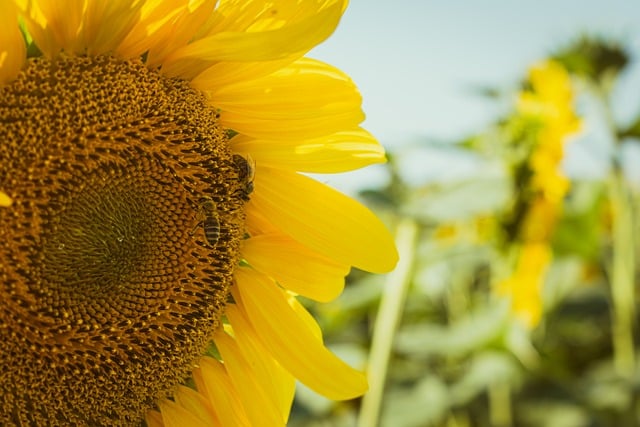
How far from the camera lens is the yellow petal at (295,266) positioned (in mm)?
1325

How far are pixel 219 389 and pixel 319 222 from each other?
0.95 feet

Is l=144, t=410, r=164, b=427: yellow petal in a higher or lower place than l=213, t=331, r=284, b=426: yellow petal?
lower

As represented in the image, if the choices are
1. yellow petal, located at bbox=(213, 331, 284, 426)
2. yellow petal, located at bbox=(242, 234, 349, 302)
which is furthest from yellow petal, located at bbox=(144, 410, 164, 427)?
yellow petal, located at bbox=(242, 234, 349, 302)

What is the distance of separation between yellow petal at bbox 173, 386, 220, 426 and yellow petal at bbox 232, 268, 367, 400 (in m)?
0.13

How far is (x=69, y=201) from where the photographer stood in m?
1.15

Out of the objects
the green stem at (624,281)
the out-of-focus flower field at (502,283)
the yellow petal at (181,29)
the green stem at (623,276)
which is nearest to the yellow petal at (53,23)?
the yellow petal at (181,29)

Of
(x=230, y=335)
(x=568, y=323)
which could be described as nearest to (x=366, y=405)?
(x=230, y=335)

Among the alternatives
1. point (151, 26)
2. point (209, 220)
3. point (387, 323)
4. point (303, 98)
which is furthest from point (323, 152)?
point (387, 323)

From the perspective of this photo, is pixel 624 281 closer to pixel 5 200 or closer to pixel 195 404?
pixel 195 404

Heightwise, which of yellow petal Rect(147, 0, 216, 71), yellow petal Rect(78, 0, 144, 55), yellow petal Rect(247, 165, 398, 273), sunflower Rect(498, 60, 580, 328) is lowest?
yellow petal Rect(247, 165, 398, 273)

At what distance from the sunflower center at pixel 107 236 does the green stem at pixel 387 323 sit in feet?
3.85

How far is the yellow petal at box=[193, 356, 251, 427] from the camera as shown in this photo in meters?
1.33

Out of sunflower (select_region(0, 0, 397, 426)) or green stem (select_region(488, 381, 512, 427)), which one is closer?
sunflower (select_region(0, 0, 397, 426))

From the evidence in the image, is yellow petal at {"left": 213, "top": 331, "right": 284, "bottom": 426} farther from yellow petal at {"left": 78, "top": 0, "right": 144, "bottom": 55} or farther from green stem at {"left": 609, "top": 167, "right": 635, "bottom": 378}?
green stem at {"left": 609, "top": 167, "right": 635, "bottom": 378}
